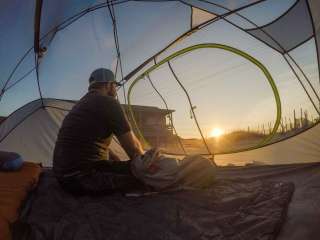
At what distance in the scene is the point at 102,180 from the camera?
197 cm

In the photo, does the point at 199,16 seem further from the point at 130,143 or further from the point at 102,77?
the point at 130,143

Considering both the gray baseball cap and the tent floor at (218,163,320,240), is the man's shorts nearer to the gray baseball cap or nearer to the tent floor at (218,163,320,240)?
the gray baseball cap

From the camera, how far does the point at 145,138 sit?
338cm

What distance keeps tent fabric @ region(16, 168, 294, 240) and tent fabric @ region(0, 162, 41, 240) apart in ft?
0.27

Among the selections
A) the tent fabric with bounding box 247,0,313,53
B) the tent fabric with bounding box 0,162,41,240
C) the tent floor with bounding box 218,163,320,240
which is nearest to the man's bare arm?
the tent fabric with bounding box 0,162,41,240

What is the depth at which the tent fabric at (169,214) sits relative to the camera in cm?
140

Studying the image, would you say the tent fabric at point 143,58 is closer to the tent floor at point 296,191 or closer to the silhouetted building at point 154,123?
the silhouetted building at point 154,123

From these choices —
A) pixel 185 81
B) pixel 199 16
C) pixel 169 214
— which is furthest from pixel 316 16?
pixel 169 214

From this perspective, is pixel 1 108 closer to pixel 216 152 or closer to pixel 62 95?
pixel 62 95

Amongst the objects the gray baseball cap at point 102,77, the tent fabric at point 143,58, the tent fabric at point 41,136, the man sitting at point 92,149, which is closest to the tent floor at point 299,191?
the tent fabric at point 143,58

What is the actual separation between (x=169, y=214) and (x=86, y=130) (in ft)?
2.60

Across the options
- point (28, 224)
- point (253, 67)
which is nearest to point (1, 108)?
point (28, 224)

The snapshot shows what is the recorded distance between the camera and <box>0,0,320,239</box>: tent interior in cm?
242

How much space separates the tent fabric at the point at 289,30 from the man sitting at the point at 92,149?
153cm
